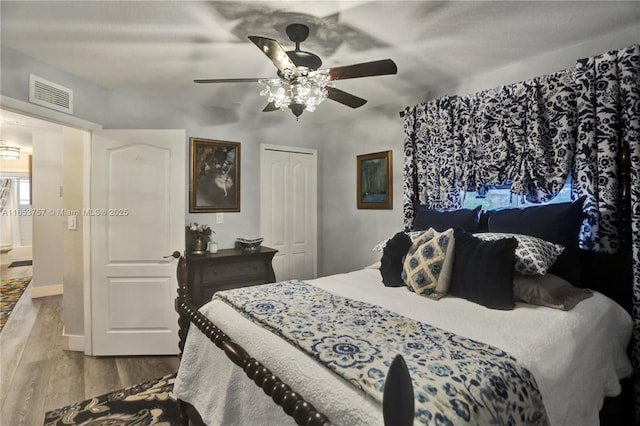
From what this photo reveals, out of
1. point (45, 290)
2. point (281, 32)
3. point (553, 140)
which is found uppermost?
point (281, 32)

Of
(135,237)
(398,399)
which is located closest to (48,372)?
(135,237)

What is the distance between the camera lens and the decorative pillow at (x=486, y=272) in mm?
1674

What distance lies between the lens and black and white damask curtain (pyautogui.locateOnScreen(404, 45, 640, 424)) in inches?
74.7

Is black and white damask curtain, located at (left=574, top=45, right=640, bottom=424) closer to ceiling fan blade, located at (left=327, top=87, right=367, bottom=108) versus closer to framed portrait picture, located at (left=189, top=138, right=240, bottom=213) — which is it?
ceiling fan blade, located at (left=327, top=87, right=367, bottom=108)

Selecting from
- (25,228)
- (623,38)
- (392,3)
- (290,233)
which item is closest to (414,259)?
(392,3)

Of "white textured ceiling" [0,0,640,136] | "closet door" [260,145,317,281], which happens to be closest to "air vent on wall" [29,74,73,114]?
"white textured ceiling" [0,0,640,136]

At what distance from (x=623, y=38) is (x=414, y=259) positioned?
192 cm

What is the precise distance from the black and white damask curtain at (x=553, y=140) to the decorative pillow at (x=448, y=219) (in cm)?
23

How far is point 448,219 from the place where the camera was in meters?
2.50

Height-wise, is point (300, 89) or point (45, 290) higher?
point (300, 89)

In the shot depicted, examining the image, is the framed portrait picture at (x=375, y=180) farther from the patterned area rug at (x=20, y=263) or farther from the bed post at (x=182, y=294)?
the patterned area rug at (x=20, y=263)

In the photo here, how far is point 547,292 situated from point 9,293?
21.9 ft

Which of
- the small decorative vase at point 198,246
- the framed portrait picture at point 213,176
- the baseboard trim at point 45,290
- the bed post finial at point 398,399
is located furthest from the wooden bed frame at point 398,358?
the baseboard trim at point 45,290

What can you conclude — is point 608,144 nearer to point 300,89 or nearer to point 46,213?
point 300,89
